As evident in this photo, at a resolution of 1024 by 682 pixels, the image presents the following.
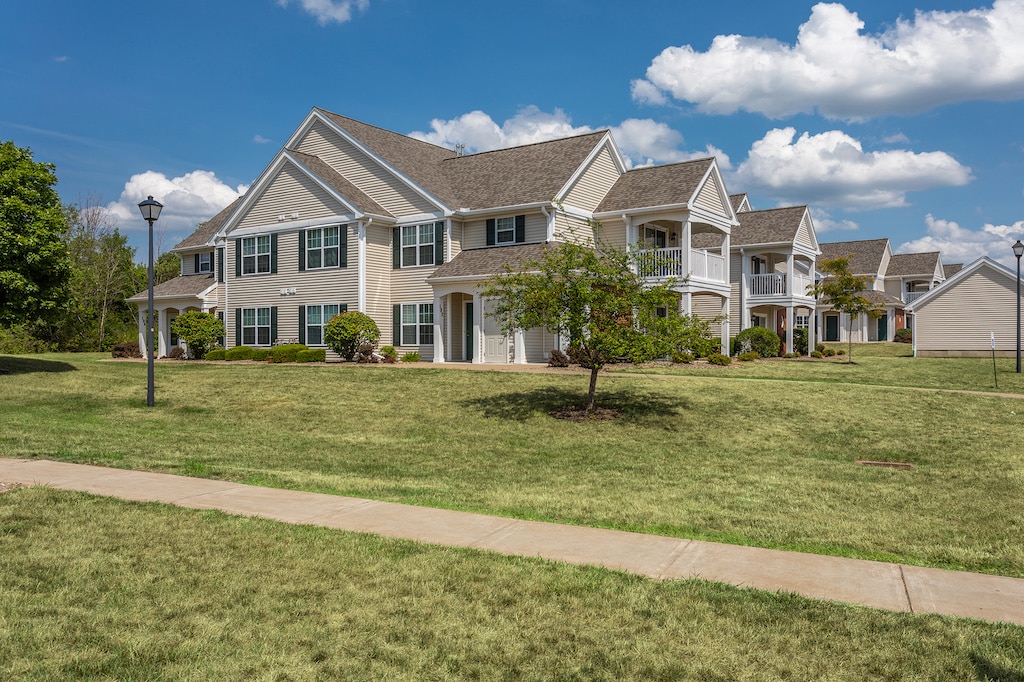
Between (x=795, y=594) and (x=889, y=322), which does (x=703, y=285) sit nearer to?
(x=795, y=594)

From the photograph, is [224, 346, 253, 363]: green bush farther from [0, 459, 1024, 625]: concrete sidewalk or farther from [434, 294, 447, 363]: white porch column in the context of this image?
[0, 459, 1024, 625]: concrete sidewalk

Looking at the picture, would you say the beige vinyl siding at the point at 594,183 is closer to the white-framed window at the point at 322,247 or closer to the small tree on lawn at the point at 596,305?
the white-framed window at the point at 322,247

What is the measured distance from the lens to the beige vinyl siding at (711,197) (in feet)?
97.5

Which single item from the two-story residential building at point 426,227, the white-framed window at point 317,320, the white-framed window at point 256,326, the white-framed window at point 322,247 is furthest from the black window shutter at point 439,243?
the white-framed window at point 256,326

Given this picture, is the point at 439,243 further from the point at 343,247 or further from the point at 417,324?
the point at 343,247

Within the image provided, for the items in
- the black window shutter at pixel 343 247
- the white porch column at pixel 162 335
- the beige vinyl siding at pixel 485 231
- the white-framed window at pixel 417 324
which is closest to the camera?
the beige vinyl siding at pixel 485 231

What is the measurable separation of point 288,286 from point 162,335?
9900 millimetres

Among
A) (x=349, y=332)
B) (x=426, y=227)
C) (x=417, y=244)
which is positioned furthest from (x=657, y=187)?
(x=349, y=332)

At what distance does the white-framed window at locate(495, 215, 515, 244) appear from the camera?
29.1 m

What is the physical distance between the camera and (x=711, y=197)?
30656mm

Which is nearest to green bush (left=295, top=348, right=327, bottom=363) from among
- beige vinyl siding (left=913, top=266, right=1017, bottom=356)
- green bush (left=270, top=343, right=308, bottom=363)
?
green bush (left=270, top=343, right=308, bottom=363)

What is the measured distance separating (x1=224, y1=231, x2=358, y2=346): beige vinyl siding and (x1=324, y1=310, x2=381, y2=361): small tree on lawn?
1.41 metres

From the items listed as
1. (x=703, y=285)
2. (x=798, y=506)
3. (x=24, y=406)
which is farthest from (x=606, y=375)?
(x=24, y=406)

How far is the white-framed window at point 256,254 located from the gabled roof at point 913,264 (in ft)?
173
